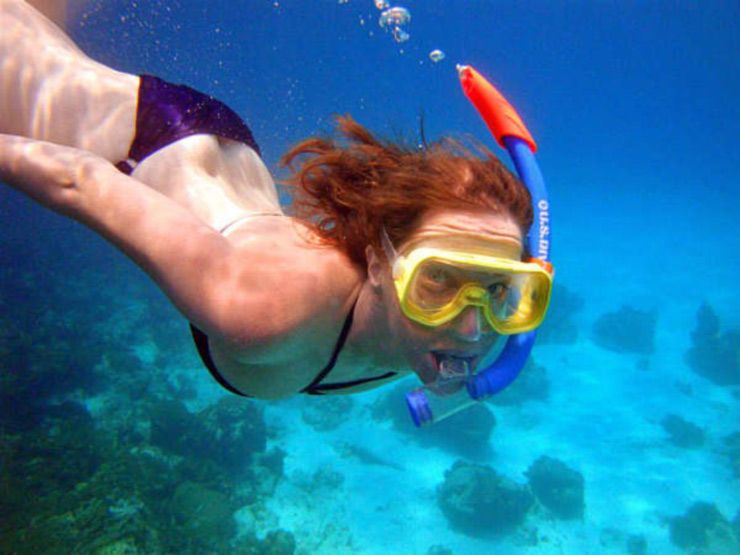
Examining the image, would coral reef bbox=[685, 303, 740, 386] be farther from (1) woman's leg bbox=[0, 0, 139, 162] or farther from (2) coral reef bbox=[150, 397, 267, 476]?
(1) woman's leg bbox=[0, 0, 139, 162]

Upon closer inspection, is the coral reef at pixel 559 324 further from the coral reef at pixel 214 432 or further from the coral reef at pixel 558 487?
the coral reef at pixel 214 432

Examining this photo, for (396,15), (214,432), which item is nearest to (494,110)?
(214,432)

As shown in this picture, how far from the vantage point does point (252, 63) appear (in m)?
51.5

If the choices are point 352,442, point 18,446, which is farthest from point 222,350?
point 352,442

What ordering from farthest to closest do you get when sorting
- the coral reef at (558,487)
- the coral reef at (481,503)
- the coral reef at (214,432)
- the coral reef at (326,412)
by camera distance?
the coral reef at (326,412)
the coral reef at (558,487)
the coral reef at (481,503)
the coral reef at (214,432)

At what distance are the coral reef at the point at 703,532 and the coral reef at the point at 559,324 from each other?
8131 mm

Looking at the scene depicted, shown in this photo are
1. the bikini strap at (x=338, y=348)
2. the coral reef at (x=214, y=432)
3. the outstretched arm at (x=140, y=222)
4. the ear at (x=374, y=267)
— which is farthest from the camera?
the coral reef at (x=214, y=432)

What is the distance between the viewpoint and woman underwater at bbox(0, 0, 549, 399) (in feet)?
5.91

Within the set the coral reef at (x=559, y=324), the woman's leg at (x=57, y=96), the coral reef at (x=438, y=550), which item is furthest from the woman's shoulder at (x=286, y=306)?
the coral reef at (x=559, y=324)

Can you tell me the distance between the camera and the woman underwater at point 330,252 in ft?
5.91

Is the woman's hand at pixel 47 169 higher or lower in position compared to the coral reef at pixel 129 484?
higher

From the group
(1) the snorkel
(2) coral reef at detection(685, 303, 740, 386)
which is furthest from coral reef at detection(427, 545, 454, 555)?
(2) coral reef at detection(685, 303, 740, 386)

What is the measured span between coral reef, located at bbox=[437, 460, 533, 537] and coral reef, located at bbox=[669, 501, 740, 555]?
142 inches

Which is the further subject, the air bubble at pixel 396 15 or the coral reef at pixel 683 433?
the air bubble at pixel 396 15
